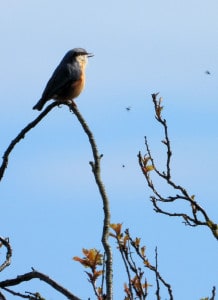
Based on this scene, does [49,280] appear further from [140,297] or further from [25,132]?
[25,132]

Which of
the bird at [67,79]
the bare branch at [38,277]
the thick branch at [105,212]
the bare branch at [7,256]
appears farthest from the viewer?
the bird at [67,79]

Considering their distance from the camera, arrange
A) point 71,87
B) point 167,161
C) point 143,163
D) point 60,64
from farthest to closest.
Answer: point 60,64 → point 71,87 → point 143,163 → point 167,161

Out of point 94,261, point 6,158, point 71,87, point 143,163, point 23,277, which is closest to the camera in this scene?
point 23,277

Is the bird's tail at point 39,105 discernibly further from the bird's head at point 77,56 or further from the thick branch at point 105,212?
the thick branch at point 105,212

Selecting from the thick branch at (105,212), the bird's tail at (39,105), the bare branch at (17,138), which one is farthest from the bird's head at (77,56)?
the thick branch at (105,212)

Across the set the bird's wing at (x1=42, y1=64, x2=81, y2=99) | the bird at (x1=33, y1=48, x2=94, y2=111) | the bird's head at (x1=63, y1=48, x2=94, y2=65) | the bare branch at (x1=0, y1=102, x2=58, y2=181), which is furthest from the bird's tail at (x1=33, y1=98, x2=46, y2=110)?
the bare branch at (x1=0, y1=102, x2=58, y2=181)

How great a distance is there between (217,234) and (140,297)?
2.15ft

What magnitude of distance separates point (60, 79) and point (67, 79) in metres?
0.10

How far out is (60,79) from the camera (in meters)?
12.3

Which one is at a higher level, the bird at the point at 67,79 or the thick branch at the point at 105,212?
the bird at the point at 67,79

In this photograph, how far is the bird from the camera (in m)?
11.7

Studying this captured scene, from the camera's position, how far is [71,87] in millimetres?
12023

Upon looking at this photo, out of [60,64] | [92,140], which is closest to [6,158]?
[92,140]

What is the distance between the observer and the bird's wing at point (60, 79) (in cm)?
1176
